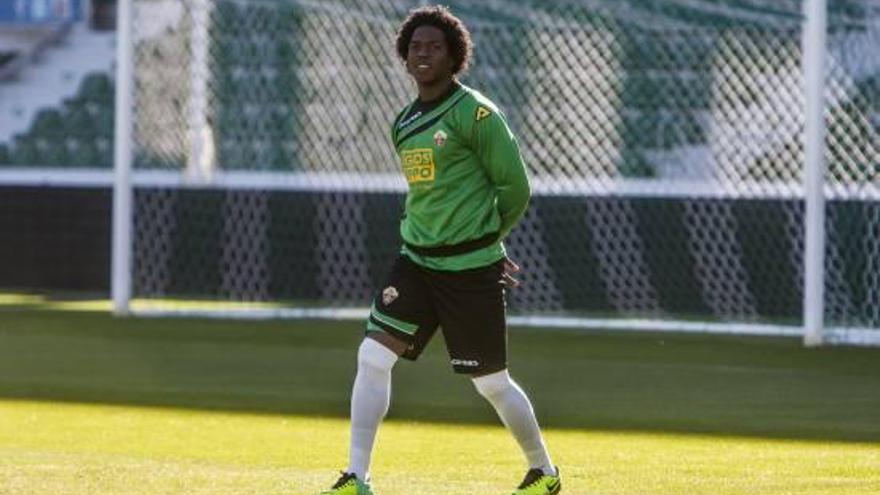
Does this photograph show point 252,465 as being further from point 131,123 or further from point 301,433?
point 131,123

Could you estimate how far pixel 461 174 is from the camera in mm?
8289

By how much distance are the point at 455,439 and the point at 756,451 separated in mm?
1401

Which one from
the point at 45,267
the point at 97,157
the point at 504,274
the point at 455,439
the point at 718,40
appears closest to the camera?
the point at 504,274

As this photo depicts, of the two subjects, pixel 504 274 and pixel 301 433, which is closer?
pixel 504 274

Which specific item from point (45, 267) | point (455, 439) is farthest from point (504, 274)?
point (45, 267)

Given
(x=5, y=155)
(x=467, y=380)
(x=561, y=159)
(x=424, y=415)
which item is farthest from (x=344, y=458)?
(x=5, y=155)

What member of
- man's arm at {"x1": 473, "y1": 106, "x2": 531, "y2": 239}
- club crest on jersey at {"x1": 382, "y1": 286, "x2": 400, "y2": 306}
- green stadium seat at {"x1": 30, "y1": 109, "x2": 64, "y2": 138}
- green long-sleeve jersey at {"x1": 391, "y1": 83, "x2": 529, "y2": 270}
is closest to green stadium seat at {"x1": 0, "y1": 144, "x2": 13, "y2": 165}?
green stadium seat at {"x1": 30, "y1": 109, "x2": 64, "y2": 138}

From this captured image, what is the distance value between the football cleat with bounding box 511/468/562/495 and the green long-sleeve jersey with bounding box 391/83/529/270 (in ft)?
2.54

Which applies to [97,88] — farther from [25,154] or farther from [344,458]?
[344,458]

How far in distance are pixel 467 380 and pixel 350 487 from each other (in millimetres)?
5870

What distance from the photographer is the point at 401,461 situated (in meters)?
10.1

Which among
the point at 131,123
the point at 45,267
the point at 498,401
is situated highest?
the point at 498,401

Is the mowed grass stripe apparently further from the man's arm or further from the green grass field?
the man's arm

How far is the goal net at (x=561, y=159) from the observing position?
719 inches
